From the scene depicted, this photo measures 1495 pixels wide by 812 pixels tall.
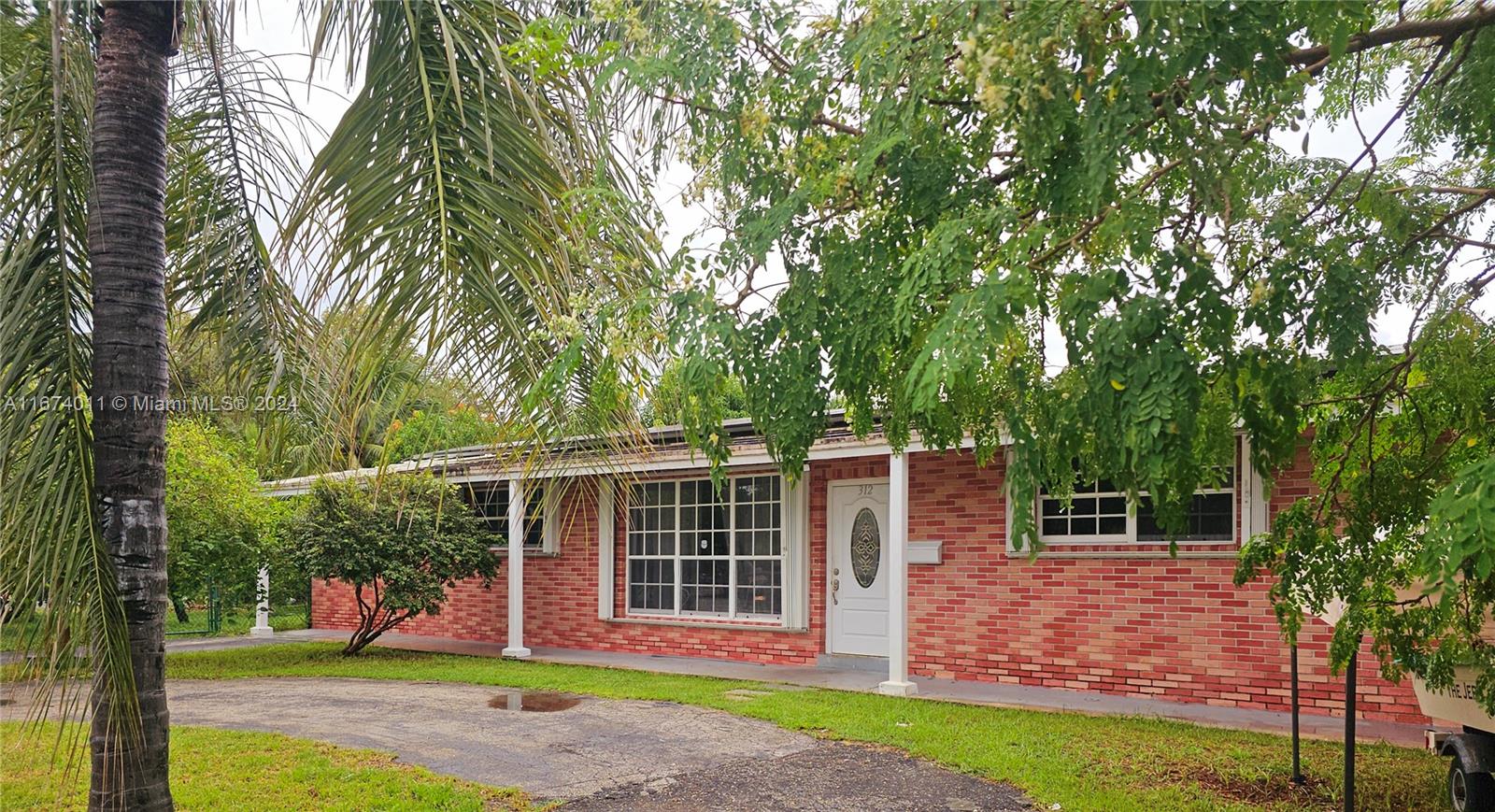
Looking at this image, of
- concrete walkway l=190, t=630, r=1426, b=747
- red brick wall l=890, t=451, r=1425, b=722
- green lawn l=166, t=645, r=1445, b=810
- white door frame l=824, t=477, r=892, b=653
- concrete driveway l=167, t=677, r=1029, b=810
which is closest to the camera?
green lawn l=166, t=645, r=1445, b=810

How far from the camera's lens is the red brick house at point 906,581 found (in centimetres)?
1043

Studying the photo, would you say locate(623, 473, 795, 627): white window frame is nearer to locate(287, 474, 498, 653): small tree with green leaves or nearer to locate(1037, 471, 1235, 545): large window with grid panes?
locate(287, 474, 498, 653): small tree with green leaves

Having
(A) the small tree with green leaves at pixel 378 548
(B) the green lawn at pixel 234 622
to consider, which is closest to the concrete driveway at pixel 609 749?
(A) the small tree with green leaves at pixel 378 548

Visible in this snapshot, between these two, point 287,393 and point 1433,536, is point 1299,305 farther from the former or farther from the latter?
point 287,393

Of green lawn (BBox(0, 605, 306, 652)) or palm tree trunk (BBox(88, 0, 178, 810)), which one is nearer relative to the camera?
palm tree trunk (BBox(88, 0, 178, 810))

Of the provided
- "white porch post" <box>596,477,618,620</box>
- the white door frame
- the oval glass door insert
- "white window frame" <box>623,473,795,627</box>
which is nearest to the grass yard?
"white window frame" <box>623,473,795,627</box>

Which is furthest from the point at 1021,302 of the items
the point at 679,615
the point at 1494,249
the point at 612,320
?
the point at 679,615

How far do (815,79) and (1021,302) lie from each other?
1556mm

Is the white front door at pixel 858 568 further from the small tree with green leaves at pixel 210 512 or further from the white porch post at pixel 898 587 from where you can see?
the small tree with green leaves at pixel 210 512

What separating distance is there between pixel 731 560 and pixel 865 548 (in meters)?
1.97

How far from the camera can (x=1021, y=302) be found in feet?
8.73

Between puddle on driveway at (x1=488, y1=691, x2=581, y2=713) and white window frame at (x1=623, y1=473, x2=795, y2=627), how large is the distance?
2.42 m

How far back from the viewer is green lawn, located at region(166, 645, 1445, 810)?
6.95m

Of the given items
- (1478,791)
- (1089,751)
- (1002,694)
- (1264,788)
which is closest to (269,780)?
(1089,751)
